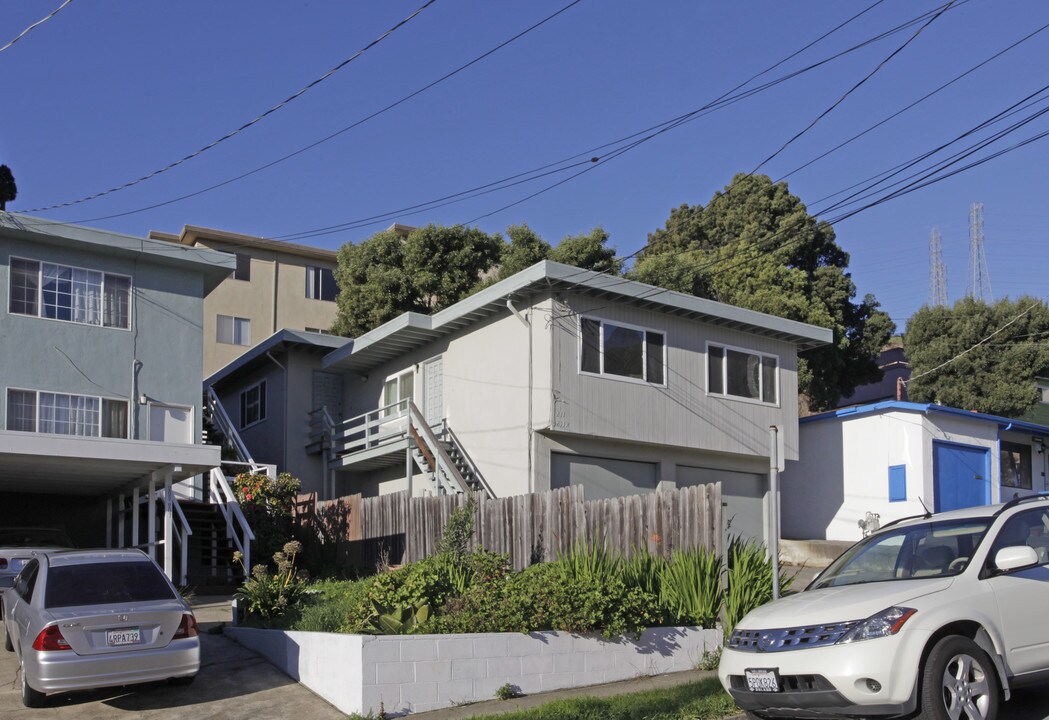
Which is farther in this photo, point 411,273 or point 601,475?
point 411,273

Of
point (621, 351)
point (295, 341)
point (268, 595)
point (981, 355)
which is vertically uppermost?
point (981, 355)

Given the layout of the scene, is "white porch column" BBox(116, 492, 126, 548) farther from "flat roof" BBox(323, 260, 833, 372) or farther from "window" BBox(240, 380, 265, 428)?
"window" BBox(240, 380, 265, 428)

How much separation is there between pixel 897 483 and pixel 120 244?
17436mm

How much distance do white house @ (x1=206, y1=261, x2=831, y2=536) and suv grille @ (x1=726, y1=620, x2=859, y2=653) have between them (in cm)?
1186

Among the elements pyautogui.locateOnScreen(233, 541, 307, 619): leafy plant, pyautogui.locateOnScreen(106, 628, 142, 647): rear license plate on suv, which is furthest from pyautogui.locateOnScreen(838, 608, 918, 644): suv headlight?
pyautogui.locateOnScreen(233, 541, 307, 619): leafy plant

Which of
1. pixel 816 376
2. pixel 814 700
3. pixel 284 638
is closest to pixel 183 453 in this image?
pixel 284 638

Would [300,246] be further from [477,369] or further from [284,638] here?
[284,638]

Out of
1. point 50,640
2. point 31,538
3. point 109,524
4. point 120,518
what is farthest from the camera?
point 109,524

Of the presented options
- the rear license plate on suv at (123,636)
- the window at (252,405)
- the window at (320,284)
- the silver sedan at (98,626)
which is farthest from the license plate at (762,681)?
the window at (320,284)

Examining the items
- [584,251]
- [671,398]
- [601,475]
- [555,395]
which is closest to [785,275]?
[584,251]

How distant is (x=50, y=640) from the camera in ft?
31.1

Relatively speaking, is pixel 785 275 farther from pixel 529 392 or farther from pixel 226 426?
pixel 226 426

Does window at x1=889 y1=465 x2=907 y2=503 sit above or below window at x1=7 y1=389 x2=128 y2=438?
below

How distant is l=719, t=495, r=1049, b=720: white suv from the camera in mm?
7168
